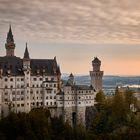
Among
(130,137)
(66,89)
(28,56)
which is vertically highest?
(28,56)

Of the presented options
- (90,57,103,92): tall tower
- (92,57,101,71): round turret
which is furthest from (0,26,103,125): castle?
(92,57,101,71): round turret

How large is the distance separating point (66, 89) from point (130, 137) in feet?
54.8

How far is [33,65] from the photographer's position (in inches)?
3022

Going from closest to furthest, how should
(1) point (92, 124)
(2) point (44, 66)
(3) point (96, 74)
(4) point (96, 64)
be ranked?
(1) point (92, 124)
(2) point (44, 66)
(3) point (96, 74)
(4) point (96, 64)

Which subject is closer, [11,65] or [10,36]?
[11,65]

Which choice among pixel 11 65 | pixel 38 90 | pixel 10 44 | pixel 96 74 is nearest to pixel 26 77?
pixel 11 65

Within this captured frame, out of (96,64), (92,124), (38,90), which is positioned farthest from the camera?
(96,64)

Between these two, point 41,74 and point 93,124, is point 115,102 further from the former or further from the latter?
point 41,74

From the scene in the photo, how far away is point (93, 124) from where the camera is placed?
7675 cm

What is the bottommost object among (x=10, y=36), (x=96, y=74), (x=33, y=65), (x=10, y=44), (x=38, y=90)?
(x=38, y=90)

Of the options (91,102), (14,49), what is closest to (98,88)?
(91,102)

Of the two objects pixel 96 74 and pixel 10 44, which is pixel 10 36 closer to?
pixel 10 44

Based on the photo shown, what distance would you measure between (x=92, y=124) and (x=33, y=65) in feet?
44.8

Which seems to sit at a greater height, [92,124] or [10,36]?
[10,36]
